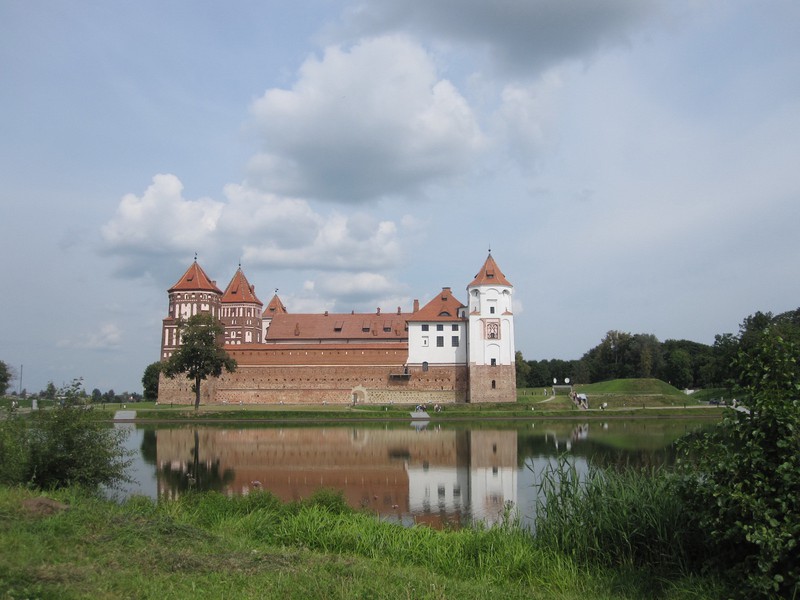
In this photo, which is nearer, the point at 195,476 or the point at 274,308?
the point at 195,476

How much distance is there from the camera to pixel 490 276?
1700 inches

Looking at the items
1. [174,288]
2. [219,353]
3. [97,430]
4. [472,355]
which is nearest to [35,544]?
[97,430]

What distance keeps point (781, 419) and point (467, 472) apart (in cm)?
1249

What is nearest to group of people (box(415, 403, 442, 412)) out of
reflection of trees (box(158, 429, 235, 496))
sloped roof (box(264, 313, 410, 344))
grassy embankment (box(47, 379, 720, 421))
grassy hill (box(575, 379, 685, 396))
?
grassy embankment (box(47, 379, 720, 421))

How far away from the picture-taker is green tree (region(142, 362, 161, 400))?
5741 cm

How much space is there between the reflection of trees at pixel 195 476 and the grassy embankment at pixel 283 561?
616 centimetres

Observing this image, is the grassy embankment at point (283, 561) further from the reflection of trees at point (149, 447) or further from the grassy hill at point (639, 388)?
the grassy hill at point (639, 388)

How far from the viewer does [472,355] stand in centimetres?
4228

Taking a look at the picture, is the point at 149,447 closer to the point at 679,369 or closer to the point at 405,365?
the point at 405,365

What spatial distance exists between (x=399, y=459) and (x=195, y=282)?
110 ft

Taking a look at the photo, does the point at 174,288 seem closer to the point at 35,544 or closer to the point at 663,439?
the point at 663,439

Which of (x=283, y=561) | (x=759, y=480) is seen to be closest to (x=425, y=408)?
(x=283, y=561)

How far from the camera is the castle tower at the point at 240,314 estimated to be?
52344mm

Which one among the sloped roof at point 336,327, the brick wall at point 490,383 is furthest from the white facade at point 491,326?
the sloped roof at point 336,327
